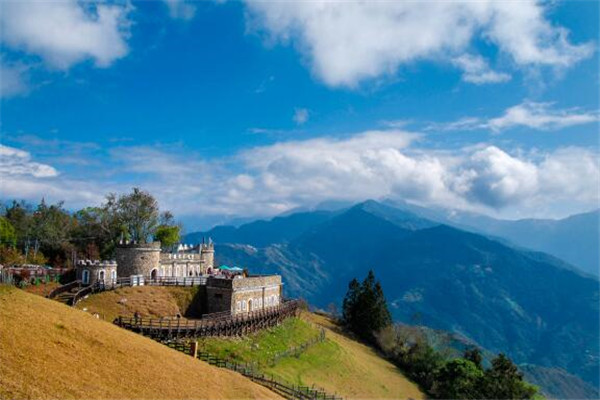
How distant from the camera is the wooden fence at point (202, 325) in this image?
43844mm

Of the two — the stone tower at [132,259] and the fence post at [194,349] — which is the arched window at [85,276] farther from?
the fence post at [194,349]

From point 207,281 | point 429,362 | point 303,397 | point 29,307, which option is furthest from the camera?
point 429,362

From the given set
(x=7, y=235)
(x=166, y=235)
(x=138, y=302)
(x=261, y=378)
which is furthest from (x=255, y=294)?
(x=7, y=235)

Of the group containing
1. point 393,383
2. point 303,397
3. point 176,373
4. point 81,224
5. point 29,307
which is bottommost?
point 393,383

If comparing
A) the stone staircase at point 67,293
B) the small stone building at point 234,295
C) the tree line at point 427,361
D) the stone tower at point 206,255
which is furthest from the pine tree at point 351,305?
the stone staircase at point 67,293

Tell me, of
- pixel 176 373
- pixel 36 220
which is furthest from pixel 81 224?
pixel 176 373

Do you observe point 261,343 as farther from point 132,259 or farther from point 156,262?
point 132,259

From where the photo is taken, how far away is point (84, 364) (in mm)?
25375

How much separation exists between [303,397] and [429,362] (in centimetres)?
3802

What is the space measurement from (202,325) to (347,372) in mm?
19431

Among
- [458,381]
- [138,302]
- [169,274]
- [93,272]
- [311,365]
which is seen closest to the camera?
[138,302]

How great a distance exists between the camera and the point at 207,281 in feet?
183

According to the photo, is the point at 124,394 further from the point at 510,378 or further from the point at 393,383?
the point at 510,378

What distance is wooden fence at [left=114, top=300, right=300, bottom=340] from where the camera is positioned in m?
43.8
